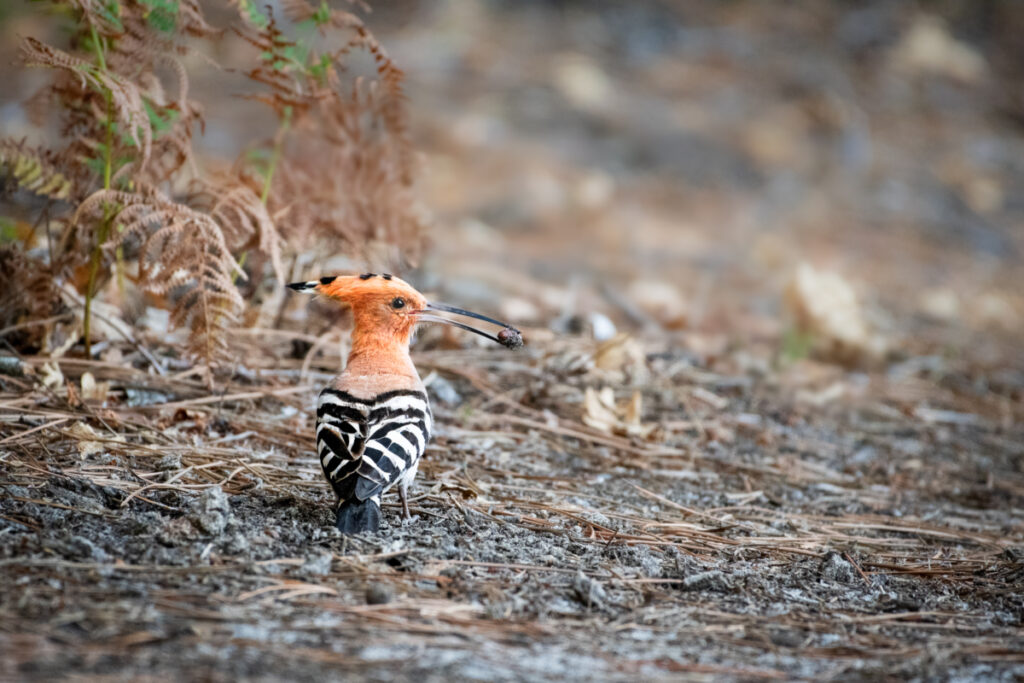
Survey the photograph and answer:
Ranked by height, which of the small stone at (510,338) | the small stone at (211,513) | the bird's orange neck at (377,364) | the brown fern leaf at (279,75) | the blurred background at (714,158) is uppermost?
the blurred background at (714,158)

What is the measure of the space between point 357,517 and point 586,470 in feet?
4.30

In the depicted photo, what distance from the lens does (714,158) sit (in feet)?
34.9

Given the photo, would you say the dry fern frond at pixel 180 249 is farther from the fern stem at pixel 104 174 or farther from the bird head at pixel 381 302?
the bird head at pixel 381 302

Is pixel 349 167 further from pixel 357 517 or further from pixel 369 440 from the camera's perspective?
pixel 357 517

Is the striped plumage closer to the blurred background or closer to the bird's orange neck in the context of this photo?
the bird's orange neck

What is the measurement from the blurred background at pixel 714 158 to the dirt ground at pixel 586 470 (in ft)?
0.22

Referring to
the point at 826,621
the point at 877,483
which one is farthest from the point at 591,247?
the point at 826,621

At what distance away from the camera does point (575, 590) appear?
8.36ft

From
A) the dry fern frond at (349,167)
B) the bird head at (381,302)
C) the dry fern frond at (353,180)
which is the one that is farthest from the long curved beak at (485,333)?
the dry fern frond at (353,180)

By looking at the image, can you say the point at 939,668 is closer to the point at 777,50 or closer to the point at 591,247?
the point at 591,247

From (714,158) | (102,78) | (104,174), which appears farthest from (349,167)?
(714,158)

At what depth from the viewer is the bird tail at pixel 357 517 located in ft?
9.06

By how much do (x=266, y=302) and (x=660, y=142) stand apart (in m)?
7.11

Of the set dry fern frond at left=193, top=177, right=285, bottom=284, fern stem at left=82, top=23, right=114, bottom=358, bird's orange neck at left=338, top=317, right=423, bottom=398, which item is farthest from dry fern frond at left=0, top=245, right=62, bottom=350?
bird's orange neck at left=338, top=317, right=423, bottom=398
